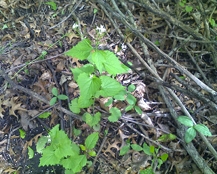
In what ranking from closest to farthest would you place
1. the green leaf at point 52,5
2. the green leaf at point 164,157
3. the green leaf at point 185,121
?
1. the green leaf at point 185,121
2. the green leaf at point 164,157
3. the green leaf at point 52,5

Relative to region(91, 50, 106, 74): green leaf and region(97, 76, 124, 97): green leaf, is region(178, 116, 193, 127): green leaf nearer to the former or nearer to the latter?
region(97, 76, 124, 97): green leaf

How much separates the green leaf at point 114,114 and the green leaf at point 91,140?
209mm

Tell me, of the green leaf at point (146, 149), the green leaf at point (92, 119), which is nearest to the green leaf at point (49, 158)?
the green leaf at point (92, 119)

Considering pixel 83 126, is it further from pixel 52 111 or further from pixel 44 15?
pixel 44 15

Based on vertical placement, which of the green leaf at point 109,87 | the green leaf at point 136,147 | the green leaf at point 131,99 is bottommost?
the green leaf at point 136,147

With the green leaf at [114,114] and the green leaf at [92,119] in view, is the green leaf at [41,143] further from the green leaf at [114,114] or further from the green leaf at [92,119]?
the green leaf at [114,114]

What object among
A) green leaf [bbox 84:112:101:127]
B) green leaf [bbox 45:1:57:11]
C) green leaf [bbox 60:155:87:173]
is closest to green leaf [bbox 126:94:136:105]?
green leaf [bbox 84:112:101:127]

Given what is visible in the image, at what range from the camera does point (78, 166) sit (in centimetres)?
213

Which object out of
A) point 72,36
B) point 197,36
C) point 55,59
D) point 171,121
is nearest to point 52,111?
point 55,59

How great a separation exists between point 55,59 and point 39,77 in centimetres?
27

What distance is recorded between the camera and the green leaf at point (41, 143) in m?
2.35

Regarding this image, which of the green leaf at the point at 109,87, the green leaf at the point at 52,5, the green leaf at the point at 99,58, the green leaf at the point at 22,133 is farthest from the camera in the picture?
the green leaf at the point at 52,5

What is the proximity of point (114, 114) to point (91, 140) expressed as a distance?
334 mm

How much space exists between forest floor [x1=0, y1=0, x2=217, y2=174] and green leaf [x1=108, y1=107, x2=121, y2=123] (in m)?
0.11
